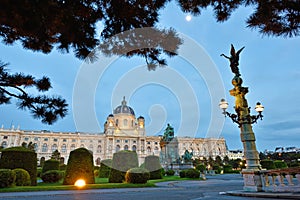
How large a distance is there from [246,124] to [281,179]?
2441 mm

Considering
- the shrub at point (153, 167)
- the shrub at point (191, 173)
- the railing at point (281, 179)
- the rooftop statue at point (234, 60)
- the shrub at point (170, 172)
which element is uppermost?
the rooftop statue at point (234, 60)

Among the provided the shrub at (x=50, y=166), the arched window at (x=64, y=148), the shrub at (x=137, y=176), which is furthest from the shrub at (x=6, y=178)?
the arched window at (x=64, y=148)

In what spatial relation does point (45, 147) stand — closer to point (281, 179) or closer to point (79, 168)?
point (79, 168)

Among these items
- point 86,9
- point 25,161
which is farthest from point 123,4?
point 25,161

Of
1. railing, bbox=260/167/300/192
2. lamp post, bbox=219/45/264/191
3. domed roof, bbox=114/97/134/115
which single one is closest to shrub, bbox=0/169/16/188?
lamp post, bbox=219/45/264/191

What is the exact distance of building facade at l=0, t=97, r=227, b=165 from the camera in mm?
71350

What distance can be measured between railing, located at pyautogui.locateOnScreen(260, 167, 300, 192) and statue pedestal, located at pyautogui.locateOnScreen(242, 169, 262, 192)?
14cm

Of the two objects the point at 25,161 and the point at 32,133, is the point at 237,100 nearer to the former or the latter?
the point at 25,161

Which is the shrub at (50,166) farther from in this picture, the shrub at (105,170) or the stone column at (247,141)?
the stone column at (247,141)

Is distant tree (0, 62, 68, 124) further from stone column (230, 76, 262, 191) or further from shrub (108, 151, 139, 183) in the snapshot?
shrub (108, 151, 139, 183)

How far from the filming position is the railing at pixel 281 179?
611cm

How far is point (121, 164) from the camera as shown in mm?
16516

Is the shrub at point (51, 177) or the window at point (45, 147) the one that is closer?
the shrub at point (51, 177)

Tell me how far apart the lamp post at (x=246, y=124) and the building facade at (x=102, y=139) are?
70.3m
